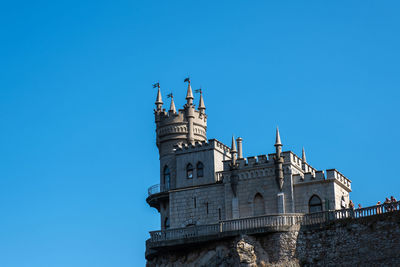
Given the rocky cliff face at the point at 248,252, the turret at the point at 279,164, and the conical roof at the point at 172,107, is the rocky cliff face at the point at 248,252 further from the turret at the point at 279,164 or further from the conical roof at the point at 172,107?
the conical roof at the point at 172,107

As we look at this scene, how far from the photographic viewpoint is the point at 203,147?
226 feet

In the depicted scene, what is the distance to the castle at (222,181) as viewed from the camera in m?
64.6

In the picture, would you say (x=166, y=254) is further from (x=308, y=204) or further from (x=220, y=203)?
(x=308, y=204)

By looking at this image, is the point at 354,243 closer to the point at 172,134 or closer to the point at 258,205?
the point at 258,205

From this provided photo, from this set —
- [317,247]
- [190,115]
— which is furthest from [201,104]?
[317,247]

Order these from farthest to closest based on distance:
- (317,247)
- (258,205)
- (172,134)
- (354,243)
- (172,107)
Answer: (172,107)
(172,134)
(258,205)
(317,247)
(354,243)

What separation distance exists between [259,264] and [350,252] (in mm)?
6315

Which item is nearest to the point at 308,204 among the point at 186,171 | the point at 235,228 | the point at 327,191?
the point at 327,191

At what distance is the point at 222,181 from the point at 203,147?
3.30m

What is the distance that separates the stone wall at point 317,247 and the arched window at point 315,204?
11.9 ft

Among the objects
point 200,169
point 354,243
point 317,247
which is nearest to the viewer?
point 354,243

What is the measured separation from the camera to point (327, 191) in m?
64.1

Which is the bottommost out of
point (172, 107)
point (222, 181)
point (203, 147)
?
point (222, 181)

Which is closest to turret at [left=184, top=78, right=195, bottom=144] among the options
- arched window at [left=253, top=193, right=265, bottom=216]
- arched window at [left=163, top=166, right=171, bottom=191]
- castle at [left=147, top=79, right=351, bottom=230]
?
castle at [left=147, top=79, right=351, bottom=230]
